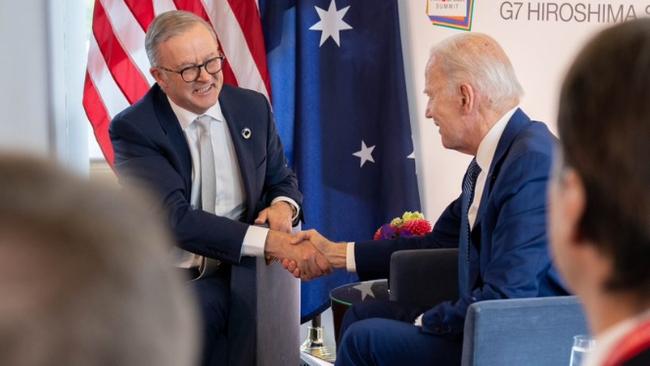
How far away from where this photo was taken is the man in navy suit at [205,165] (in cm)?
343

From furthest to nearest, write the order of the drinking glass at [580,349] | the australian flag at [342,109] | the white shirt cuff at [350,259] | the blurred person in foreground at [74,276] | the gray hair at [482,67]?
the australian flag at [342,109]
the white shirt cuff at [350,259]
the gray hair at [482,67]
the drinking glass at [580,349]
the blurred person in foreground at [74,276]

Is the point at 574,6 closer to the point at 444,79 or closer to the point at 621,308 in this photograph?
the point at 444,79

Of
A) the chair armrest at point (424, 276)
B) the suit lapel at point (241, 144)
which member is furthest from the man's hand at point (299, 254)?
the chair armrest at point (424, 276)

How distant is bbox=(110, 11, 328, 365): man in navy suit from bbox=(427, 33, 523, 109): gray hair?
3.25ft

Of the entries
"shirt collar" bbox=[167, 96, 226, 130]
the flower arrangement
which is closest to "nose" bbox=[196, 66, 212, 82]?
"shirt collar" bbox=[167, 96, 226, 130]

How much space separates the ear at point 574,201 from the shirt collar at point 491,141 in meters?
2.05

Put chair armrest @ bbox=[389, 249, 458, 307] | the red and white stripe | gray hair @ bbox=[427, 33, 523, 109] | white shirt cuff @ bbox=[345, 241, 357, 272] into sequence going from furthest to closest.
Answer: the red and white stripe < white shirt cuff @ bbox=[345, 241, 357, 272] < chair armrest @ bbox=[389, 249, 458, 307] < gray hair @ bbox=[427, 33, 523, 109]

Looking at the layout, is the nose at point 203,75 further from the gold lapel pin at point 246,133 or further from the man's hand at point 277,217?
the man's hand at point 277,217

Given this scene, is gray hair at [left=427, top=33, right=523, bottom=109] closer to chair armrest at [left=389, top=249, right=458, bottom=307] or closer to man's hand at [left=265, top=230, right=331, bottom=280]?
chair armrest at [left=389, top=249, right=458, bottom=307]

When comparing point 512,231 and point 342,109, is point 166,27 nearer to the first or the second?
point 342,109

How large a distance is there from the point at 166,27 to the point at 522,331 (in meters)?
1.78

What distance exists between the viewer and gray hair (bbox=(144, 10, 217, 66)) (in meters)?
3.53

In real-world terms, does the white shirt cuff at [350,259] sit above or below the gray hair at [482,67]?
below

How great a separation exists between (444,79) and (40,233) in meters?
2.53
